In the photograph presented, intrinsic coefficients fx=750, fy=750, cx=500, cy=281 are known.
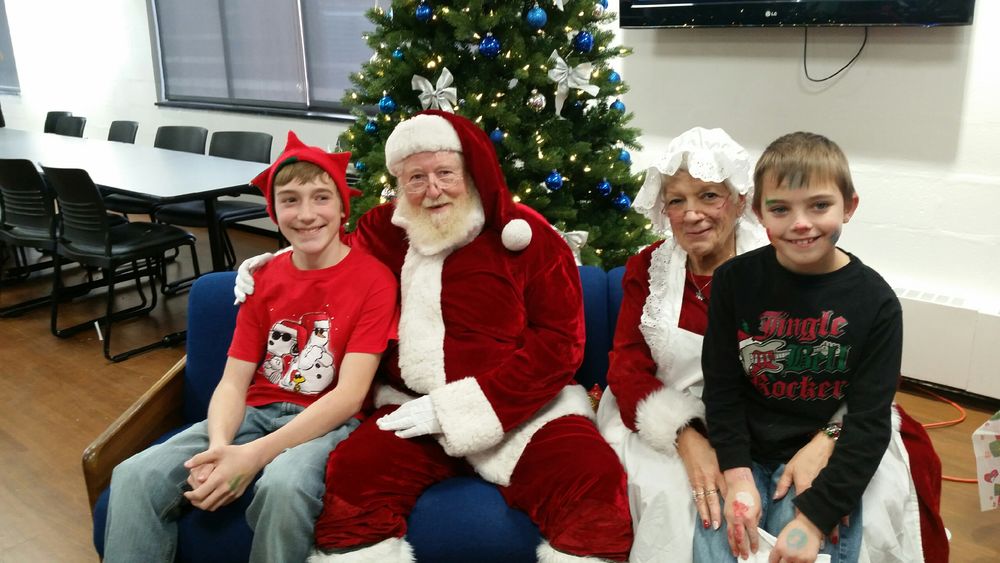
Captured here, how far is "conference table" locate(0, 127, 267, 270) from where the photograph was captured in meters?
3.69

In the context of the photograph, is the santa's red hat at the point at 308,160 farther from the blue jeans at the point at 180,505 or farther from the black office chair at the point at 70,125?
the black office chair at the point at 70,125

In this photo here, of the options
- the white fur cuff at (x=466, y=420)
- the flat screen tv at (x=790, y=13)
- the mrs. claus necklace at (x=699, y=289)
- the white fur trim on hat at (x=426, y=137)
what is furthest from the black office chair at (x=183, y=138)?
the mrs. claus necklace at (x=699, y=289)

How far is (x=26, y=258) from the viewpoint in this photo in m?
5.31

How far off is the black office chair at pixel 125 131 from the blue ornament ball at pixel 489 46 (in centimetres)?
472

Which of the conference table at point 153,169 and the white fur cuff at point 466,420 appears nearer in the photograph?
the white fur cuff at point 466,420

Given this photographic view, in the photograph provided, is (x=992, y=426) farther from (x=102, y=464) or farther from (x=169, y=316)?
(x=169, y=316)

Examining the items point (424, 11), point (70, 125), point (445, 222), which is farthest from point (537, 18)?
point (70, 125)

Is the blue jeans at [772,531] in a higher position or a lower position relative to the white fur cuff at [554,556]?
higher

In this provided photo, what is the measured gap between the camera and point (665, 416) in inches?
63.4

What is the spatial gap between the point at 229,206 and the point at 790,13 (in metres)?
3.47

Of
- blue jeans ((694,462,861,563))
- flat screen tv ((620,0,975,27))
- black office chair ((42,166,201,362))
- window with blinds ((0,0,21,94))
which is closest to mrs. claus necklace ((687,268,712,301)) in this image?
blue jeans ((694,462,861,563))

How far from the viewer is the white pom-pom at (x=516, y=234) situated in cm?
184

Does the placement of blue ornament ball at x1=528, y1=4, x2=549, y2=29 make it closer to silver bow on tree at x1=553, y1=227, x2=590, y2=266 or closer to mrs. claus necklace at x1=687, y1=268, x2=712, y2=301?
silver bow on tree at x1=553, y1=227, x2=590, y2=266

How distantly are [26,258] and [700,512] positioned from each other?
17.7ft
